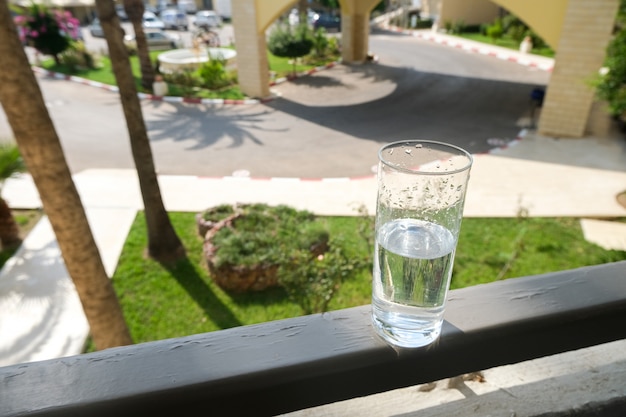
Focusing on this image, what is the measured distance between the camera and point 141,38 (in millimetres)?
13672

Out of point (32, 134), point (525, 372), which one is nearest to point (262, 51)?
point (32, 134)

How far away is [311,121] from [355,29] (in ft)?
27.3

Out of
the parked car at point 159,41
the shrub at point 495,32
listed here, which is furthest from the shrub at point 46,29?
the shrub at point 495,32

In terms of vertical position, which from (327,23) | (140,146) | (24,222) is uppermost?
(140,146)

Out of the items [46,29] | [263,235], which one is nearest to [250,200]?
[263,235]

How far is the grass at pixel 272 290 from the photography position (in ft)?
16.6

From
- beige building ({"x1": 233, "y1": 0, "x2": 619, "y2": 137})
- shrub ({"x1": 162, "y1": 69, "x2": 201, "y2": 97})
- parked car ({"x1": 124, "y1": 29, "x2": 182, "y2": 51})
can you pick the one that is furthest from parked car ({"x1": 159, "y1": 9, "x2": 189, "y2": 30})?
beige building ({"x1": 233, "y1": 0, "x2": 619, "y2": 137})

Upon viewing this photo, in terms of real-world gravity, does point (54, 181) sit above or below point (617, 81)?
above

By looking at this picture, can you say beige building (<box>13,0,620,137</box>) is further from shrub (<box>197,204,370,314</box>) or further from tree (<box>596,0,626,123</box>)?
shrub (<box>197,204,370,314</box>)

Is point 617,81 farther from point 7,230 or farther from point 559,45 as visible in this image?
point 7,230

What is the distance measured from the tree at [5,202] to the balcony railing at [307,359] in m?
6.51

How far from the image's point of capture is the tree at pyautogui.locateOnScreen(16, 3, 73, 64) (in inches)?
698

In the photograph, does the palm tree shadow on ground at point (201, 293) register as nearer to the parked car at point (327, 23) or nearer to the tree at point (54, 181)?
the tree at point (54, 181)

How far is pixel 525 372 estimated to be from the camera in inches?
54.3
